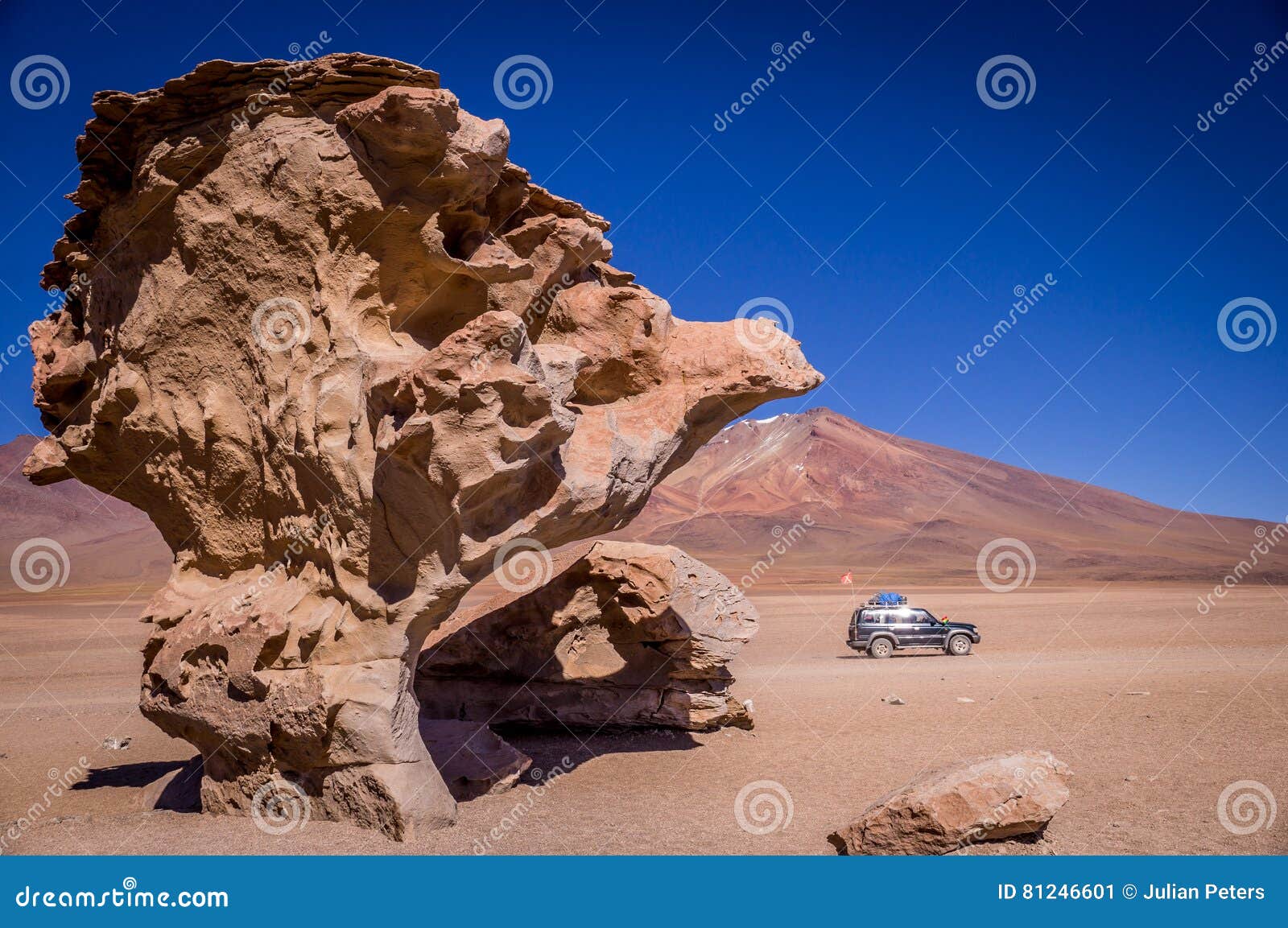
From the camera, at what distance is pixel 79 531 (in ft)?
313

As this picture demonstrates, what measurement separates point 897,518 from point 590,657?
99.9 meters

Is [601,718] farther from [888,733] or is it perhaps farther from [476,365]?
[476,365]

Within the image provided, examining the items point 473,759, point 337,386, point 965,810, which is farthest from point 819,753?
point 337,386

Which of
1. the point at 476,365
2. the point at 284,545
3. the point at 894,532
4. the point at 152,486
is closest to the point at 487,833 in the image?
the point at 284,545

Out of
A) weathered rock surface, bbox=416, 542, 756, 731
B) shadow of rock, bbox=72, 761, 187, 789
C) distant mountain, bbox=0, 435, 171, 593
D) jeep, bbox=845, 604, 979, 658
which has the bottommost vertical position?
distant mountain, bbox=0, 435, 171, 593

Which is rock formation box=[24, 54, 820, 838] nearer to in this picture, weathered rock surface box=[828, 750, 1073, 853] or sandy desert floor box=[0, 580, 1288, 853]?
sandy desert floor box=[0, 580, 1288, 853]

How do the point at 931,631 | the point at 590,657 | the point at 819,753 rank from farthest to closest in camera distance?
the point at 931,631, the point at 590,657, the point at 819,753

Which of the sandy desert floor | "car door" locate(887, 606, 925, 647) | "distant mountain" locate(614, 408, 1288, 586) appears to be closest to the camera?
the sandy desert floor

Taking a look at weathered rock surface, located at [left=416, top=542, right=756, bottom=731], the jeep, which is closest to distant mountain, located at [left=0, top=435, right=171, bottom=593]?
the jeep

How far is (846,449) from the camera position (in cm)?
12962

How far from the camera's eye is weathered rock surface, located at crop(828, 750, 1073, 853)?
6980mm

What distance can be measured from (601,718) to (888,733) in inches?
163

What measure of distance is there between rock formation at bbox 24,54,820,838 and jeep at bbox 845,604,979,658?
16.9 metres

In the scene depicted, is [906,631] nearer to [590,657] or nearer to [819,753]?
[819,753]
